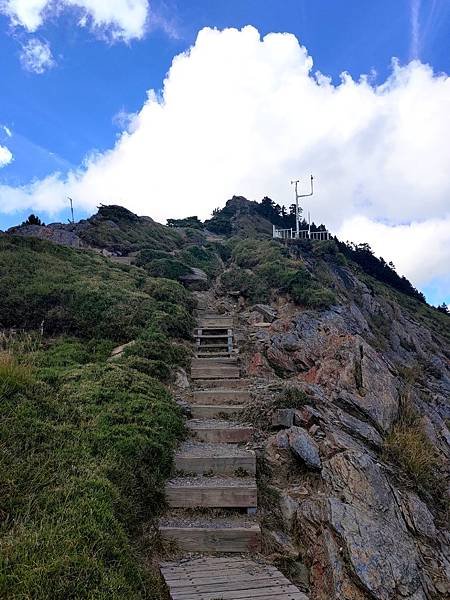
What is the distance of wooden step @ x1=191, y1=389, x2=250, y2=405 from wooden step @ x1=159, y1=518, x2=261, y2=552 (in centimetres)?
330

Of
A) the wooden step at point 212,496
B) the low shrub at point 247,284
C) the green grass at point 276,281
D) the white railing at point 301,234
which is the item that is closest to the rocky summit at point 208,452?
the wooden step at point 212,496

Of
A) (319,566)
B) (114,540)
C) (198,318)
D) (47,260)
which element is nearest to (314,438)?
(319,566)

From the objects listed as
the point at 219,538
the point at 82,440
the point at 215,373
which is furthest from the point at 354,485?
the point at 215,373

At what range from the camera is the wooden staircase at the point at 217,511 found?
4.35 metres

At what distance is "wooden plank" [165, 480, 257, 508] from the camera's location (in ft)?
18.5

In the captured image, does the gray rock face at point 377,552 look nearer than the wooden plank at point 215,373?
Yes

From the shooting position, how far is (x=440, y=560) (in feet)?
18.3

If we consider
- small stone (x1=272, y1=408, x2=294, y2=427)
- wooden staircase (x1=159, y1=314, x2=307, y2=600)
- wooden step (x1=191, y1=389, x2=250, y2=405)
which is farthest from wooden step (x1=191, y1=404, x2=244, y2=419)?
small stone (x1=272, y1=408, x2=294, y2=427)

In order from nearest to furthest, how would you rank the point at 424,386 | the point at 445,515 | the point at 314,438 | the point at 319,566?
1. the point at 319,566
2. the point at 445,515
3. the point at 314,438
4. the point at 424,386

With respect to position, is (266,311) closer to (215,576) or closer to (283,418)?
(283,418)

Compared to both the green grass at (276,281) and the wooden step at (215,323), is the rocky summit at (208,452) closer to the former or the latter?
the wooden step at (215,323)

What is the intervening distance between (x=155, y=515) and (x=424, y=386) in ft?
33.3

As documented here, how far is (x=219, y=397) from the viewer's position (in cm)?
850

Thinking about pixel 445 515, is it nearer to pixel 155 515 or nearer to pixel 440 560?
pixel 440 560
